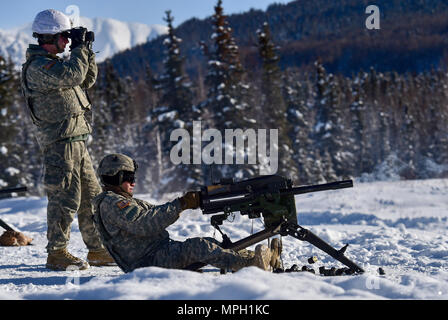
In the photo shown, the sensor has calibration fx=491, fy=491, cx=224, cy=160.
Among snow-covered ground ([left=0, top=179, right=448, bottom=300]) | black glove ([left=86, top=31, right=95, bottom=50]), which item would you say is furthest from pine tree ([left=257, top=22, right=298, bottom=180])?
black glove ([left=86, top=31, right=95, bottom=50])

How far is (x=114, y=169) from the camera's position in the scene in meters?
3.94

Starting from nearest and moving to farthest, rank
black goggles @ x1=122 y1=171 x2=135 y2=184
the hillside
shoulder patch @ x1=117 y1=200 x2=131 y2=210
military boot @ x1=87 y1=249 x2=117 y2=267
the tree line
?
shoulder patch @ x1=117 y1=200 x2=131 y2=210, black goggles @ x1=122 y1=171 x2=135 y2=184, military boot @ x1=87 y1=249 x2=117 y2=267, the tree line, the hillside

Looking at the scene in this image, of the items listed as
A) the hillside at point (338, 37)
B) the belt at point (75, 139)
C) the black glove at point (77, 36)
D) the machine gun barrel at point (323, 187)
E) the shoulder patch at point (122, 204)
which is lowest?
→ the shoulder patch at point (122, 204)

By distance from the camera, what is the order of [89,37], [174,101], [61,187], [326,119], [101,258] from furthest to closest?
[326,119] < [174,101] < [101,258] < [89,37] < [61,187]

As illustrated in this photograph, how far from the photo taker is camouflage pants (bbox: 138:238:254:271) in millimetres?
3902

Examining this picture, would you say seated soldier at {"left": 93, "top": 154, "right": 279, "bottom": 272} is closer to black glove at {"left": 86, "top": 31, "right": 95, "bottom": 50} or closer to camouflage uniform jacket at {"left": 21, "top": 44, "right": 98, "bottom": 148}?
camouflage uniform jacket at {"left": 21, "top": 44, "right": 98, "bottom": 148}

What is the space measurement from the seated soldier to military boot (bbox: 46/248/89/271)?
0.97m

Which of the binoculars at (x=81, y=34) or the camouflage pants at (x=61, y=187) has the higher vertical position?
the binoculars at (x=81, y=34)

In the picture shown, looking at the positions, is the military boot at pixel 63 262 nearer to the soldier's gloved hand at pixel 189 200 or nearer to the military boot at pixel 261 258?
the soldier's gloved hand at pixel 189 200

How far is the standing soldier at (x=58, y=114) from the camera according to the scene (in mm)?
4648

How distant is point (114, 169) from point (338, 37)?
16847 centimetres

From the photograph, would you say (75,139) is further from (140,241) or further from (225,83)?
(225,83)

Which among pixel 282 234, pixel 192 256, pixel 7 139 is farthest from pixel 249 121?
pixel 192 256

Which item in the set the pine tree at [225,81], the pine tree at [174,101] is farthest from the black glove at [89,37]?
the pine tree at [174,101]
